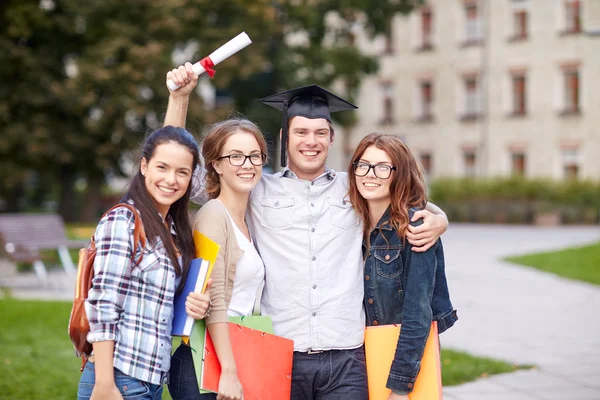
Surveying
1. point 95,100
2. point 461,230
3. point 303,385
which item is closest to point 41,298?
point 303,385

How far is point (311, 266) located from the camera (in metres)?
3.76

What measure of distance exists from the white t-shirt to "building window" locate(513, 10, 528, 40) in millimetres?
38632

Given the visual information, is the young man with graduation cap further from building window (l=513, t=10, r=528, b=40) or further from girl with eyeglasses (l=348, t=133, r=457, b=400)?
building window (l=513, t=10, r=528, b=40)

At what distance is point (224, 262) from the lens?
11.7 feet

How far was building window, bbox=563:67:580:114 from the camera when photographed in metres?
38.7

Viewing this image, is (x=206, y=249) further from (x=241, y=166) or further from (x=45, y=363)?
(x=45, y=363)

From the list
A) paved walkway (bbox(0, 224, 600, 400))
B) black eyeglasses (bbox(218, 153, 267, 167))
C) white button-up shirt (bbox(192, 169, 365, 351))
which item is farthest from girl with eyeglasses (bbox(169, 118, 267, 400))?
paved walkway (bbox(0, 224, 600, 400))

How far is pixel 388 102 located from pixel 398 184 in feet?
142

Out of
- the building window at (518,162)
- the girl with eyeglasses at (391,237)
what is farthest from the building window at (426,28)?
the girl with eyeglasses at (391,237)

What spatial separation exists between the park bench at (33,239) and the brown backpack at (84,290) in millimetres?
11309

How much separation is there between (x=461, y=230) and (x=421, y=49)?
14.7 m

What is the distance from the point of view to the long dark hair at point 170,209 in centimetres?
344

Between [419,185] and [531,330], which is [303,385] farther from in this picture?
[531,330]

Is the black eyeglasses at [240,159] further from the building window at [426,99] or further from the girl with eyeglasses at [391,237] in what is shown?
the building window at [426,99]
